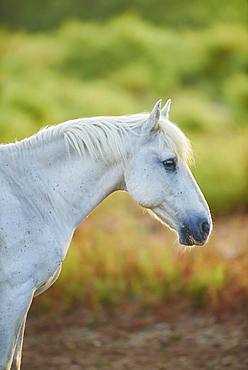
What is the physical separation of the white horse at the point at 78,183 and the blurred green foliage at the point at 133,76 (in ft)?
16.5

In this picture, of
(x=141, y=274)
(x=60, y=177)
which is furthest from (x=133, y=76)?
(x=60, y=177)

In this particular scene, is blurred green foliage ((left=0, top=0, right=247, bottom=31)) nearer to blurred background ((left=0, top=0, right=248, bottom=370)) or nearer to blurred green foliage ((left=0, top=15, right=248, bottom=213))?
blurred background ((left=0, top=0, right=248, bottom=370))

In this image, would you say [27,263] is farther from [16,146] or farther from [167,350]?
[167,350]

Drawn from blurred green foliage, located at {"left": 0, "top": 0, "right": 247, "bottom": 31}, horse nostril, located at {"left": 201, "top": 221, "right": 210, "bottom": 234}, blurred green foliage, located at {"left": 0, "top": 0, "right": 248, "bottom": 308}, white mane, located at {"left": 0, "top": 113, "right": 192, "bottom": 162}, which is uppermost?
blurred green foliage, located at {"left": 0, "top": 0, "right": 247, "bottom": 31}

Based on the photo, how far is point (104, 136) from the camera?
279 cm

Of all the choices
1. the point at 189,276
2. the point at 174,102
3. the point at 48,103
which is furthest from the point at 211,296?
the point at 174,102

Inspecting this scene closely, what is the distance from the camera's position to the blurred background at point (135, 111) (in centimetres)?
478

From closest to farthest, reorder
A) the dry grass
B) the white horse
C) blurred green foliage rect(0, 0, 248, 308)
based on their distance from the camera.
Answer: the white horse < the dry grass < blurred green foliage rect(0, 0, 248, 308)

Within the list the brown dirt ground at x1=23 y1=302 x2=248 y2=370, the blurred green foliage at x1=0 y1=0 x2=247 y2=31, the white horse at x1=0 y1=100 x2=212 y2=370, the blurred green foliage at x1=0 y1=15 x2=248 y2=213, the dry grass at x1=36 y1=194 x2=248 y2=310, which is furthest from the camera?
the blurred green foliage at x1=0 y1=0 x2=247 y2=31

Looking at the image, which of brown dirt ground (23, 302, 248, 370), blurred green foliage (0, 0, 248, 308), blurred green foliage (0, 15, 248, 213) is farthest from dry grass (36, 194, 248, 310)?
blurred green foliage (0, 15, 248, 213)

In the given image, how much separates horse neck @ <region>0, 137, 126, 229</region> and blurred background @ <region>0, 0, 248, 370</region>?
1.44 m

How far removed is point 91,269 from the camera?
203 inches

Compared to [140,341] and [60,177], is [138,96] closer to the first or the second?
[140,341]

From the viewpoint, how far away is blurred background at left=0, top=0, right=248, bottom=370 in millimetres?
4781
